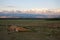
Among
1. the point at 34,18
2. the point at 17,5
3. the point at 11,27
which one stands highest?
the point at 17,5

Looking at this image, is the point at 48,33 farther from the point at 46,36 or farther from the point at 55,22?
the point at 55,22

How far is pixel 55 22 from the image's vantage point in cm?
153

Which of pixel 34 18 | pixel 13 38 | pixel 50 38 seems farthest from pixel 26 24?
pixel 50 38

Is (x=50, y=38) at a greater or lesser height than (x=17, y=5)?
lesser

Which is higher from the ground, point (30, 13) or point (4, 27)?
point (30, 13)

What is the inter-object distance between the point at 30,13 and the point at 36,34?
0.28m

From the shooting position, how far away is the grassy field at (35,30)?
4.94 ft

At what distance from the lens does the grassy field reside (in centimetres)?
151

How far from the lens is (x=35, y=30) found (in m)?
1.53

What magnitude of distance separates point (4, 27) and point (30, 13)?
37cm

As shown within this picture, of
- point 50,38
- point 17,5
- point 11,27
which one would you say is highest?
point 17,5

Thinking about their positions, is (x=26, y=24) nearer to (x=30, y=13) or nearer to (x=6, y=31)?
(x=30, y=13)

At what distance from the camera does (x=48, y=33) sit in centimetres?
151

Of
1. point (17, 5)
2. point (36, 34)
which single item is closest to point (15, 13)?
point (17, 5)
